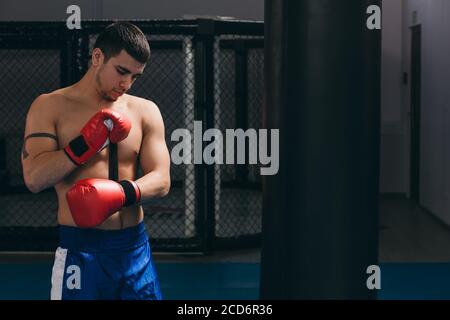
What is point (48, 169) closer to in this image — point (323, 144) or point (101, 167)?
point (101, 167)

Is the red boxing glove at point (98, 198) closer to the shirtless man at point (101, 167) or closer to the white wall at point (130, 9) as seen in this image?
the shirtless man at point (101, 167)

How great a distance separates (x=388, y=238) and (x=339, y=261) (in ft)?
16.6

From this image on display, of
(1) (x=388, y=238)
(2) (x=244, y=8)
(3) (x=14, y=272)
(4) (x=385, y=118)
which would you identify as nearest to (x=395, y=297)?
(1) (x=388, y=238)

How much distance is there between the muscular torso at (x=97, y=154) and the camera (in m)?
2.70

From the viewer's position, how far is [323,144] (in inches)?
99.3

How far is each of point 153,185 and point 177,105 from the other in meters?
8.46

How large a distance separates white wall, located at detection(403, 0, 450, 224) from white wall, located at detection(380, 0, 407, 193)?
57 centimetres

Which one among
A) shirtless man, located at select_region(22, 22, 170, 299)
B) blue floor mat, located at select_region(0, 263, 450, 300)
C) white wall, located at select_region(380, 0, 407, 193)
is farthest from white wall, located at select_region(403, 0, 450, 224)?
shirtless man, located at select_region(22, 22, 170, 299)

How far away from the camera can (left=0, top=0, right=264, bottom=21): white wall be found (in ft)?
35.5

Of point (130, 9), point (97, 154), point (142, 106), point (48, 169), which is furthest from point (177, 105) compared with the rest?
point (48, 169)

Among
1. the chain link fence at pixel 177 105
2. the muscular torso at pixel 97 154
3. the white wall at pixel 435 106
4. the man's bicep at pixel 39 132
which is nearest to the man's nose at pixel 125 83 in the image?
the muscular torso at pixel 97 154

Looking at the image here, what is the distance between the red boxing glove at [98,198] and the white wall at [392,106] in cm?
799

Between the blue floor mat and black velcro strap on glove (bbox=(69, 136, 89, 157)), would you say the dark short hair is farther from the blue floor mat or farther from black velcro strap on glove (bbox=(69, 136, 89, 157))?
the blue floor mat
